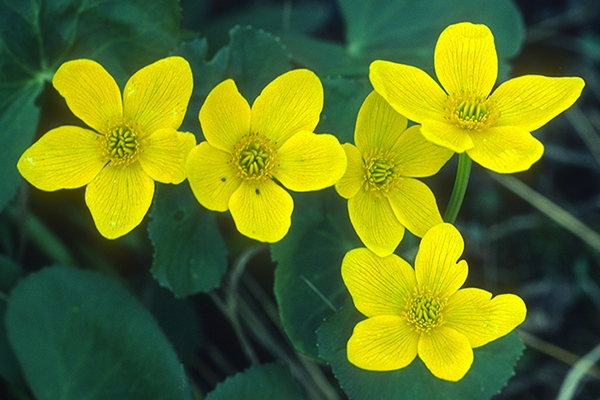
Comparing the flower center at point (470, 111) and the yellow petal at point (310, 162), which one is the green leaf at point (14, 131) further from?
the flower center at point (470, 111)

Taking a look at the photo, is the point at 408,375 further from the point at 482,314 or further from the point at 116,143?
the point at 116,143

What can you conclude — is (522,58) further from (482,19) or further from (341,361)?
(341,361)

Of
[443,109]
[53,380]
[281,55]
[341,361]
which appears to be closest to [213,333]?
[53,380]

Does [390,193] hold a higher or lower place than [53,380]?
higher

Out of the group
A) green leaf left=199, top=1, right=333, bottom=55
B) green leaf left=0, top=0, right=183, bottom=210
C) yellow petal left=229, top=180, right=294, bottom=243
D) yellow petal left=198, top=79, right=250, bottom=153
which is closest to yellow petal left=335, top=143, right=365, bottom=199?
yellow petal left=229, top=180, right=294, bottom=243

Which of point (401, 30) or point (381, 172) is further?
point (401, 30)

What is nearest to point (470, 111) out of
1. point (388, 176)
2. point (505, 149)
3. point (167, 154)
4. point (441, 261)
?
point (505, 149)
